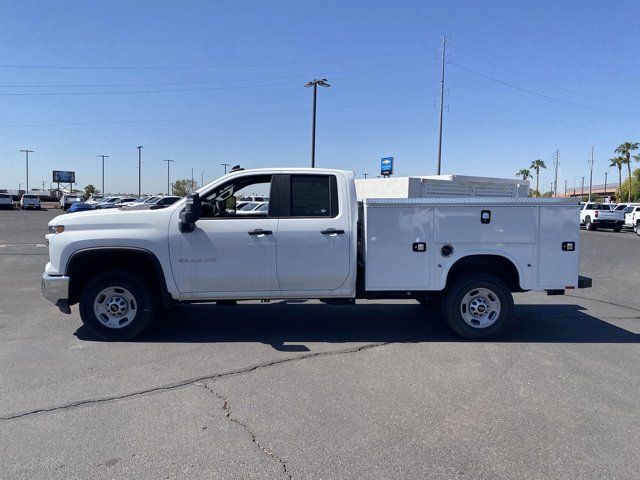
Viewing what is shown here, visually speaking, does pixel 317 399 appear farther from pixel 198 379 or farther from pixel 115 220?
pixel 115 220

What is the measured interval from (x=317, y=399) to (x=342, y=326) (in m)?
2.53

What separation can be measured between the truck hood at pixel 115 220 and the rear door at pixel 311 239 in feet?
4.43

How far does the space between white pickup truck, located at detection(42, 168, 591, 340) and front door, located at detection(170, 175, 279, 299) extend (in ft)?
0.04

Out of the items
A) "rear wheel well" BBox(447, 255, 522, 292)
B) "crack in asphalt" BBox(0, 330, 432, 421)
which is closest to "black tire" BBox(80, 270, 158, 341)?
"crack in asphalt" BBox(0, 330, 432, 421)

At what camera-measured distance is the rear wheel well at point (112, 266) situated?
585 cm

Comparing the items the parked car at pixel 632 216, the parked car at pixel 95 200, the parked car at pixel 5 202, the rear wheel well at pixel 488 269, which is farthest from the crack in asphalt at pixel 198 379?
the parked car at pixel 5 202

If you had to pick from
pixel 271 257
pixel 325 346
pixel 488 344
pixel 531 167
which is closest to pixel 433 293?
pixel 488 344

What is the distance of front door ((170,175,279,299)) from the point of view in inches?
231

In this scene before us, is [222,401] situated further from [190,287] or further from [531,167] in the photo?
[531,167]

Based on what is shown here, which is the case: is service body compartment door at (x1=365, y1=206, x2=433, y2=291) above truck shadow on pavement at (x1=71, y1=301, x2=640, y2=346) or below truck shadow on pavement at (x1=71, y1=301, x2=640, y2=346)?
A: above

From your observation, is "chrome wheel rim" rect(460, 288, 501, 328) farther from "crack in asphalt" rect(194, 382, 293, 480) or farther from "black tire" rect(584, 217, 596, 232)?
"black tire" rect(584, 217, 596, 232)

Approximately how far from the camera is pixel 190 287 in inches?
233

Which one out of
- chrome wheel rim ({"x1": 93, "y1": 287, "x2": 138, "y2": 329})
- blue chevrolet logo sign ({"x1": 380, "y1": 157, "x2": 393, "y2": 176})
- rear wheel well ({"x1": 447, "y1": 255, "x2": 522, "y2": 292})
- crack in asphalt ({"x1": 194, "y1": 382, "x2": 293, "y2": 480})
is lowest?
crack in asphalt ({"x1": 194, "y1": 382, "x2": 293, "y2": 480})

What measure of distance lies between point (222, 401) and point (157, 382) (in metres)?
0.82
